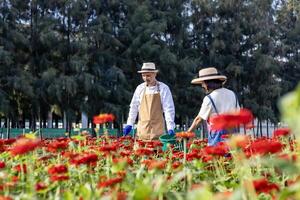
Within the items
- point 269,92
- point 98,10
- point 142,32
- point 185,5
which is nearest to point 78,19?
point 98,10

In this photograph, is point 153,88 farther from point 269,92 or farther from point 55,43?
point 269,92

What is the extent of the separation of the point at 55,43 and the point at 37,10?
2469 mm

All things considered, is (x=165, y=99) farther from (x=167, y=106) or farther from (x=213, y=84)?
(x=213, y=84)

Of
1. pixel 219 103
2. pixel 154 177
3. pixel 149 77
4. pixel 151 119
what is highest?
pixel 149 77

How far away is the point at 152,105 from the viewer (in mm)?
5980

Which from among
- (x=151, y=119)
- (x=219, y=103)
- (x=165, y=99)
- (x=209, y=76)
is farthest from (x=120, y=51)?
(x=219, y=103)

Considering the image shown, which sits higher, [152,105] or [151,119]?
[152,105]

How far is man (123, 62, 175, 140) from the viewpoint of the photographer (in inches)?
233

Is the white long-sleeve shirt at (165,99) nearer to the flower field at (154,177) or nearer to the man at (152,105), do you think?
the man at (152,105)

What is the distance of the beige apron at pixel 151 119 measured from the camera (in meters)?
5.99

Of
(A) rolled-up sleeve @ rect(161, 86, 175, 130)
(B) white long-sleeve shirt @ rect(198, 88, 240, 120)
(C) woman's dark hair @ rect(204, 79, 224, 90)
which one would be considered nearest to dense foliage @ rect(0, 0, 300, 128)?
(A) rolled-up sleeve @ rect(161, 86, 175, 130)

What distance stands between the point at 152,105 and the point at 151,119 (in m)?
0.18

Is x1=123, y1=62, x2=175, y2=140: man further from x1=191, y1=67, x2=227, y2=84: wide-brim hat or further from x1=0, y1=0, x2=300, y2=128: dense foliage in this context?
x1=0, y1=0, x2=300, y2=128: dense foliage

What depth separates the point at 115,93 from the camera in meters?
24.8
